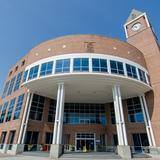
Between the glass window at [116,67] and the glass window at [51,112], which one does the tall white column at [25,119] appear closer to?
the glass window at [51,112]

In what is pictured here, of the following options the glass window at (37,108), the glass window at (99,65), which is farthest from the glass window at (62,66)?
the glass window at (37,108)

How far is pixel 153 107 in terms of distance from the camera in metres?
22.9

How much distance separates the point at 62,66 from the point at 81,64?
2.62 metres

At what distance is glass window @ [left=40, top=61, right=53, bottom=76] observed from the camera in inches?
808

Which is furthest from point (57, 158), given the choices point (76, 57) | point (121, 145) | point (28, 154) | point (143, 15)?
point (143, 15)

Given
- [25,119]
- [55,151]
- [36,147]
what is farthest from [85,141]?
[25,119]

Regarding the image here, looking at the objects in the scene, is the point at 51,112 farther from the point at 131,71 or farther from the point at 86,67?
the point at 131,71

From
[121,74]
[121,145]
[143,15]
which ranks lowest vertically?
[121,145]

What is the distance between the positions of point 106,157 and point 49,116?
13.0 m

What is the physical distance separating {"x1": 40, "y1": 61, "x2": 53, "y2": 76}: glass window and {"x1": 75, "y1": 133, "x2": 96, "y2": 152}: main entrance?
12.8 m

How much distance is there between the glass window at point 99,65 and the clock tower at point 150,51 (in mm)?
9636

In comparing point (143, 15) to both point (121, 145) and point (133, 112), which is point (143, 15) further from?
point (121, 145)

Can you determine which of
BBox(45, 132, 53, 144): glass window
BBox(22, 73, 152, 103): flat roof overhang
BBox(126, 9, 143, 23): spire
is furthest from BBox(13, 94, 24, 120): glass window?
BBox(126, 9, 143, 23): spire

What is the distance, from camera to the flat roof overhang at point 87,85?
64.5 feet
